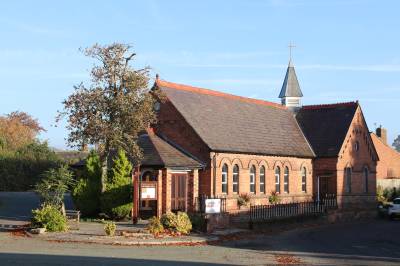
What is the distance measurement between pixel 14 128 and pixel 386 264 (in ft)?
241

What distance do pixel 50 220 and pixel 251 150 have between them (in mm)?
15547

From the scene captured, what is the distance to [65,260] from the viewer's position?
15.3 metres

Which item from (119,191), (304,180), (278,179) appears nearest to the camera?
(119,191)

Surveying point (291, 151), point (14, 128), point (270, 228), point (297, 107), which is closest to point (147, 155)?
point (270, 228)

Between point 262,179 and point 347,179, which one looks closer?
point 262,179

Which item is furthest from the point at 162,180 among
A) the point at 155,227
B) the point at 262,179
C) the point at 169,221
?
the point at 262,179

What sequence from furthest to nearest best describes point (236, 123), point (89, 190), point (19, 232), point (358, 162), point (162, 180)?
1. point (358, 162)
2. point (236, 123)
3. point (89, 190)
4. point (162, 180)
5. point (19, 232)

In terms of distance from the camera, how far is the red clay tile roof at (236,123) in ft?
111

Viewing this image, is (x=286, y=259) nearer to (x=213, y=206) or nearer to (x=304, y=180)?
(x=213, y=206)

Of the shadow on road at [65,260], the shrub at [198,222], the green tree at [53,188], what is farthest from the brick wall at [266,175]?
the shadow on road at [65,260]

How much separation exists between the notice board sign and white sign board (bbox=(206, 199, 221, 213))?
3618 millimetres

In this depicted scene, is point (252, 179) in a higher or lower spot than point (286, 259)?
higher

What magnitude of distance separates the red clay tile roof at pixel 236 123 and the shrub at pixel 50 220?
1098 cm

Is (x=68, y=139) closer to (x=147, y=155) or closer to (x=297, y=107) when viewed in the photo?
(x=147, y=155)
